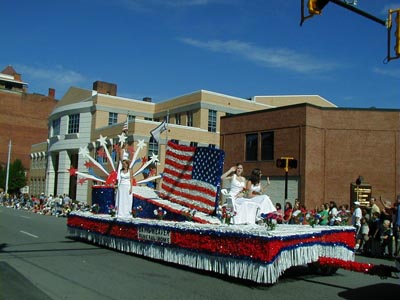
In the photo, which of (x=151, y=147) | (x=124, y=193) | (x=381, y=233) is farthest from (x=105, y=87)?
(x=381, y=233)

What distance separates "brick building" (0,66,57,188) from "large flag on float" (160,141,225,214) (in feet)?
247

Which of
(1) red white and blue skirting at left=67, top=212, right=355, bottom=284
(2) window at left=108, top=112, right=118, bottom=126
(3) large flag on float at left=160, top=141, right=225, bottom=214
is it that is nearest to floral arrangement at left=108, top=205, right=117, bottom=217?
(1) red white and blue skirting at left=67, top=212, right=355, bottom=284

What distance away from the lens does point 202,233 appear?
9.26 metres

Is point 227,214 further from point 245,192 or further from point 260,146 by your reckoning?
point 260,146

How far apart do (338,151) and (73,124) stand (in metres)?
34.5

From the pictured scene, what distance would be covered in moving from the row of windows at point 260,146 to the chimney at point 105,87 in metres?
29.9

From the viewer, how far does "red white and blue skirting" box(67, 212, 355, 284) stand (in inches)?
317

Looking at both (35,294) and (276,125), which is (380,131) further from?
(35,294)

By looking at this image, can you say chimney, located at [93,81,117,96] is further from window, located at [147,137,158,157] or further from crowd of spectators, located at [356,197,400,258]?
crowd of spectators, located at [356,197,400,258]

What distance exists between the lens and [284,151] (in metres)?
30.5

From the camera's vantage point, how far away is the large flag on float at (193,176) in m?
11.3

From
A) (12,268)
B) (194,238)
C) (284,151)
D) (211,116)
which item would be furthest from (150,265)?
(211,116)

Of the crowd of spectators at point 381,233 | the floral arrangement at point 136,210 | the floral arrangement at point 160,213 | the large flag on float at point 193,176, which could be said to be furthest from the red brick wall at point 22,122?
the floral arrangement at point 160,213

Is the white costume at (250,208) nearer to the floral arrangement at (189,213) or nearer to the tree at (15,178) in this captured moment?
the floral arrangement at (189,213)
